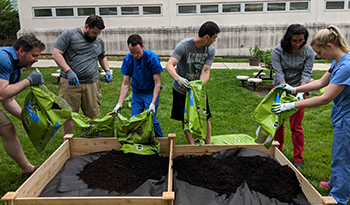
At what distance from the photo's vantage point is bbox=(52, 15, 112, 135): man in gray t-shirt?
11.5 ft

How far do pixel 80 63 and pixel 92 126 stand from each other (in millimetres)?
947

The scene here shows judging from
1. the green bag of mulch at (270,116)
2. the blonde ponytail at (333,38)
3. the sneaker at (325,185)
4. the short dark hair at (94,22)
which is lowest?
the sneaker at (325,185)

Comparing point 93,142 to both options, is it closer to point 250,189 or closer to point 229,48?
point 250,189

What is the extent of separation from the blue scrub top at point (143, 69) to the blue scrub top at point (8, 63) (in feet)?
3.99

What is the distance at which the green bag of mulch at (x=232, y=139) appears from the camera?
4160 mm

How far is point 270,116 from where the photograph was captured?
2807mm

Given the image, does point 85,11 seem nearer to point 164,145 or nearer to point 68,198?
point 164,145

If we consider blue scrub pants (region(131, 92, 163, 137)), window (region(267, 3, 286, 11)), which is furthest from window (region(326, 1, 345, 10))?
blue scrub pants (region(131, 92, 163, 137))

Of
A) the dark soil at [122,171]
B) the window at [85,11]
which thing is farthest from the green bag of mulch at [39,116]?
the window at [85,11]

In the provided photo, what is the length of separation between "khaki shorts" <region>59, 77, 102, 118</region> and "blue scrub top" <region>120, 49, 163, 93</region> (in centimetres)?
70

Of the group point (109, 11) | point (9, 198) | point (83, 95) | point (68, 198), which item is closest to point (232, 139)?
point (83, 95)

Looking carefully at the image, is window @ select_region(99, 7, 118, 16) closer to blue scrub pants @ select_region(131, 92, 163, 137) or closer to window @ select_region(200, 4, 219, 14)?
window @ select_region(200, 4, 219, 14)

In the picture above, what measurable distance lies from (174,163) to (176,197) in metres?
0.61

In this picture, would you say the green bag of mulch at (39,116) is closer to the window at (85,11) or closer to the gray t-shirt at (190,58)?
the gray t-shirt at (190,58)
